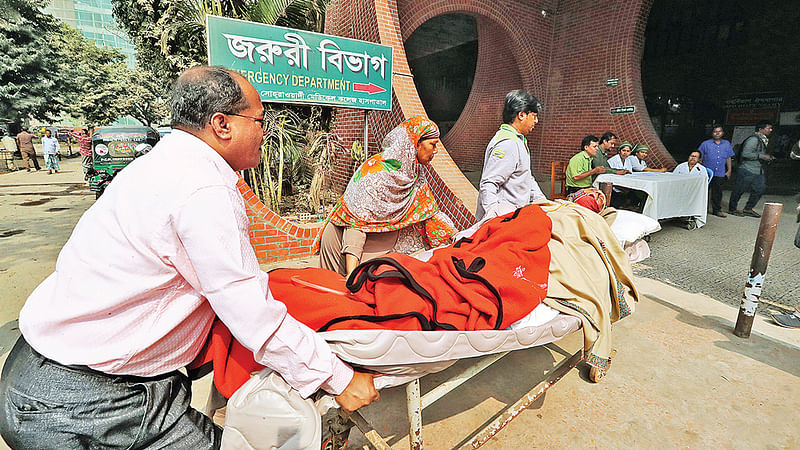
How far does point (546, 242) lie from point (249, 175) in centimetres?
446

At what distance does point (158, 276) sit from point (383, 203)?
1.65m

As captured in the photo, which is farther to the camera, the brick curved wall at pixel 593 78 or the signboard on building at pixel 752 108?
the signboard on building at pixel 752 108

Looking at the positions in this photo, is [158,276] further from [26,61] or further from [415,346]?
[26,61]

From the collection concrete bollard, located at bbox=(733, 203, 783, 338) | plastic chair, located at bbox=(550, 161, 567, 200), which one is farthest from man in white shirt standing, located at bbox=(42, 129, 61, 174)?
concrete bollard, located at bbox=(733, 203, 783, 338)

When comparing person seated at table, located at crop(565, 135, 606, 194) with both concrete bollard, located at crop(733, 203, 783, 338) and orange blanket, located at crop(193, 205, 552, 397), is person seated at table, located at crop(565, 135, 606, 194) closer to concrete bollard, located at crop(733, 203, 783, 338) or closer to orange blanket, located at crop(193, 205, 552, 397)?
concrete bollard, located at crop(733, 203, 783, 338)

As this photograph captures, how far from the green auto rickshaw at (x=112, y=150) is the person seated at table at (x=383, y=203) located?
9100 mm

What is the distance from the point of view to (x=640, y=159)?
7.60 metres

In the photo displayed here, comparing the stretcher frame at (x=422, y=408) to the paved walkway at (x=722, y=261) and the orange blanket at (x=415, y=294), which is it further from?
the paved walkway at (x=722, y=261)

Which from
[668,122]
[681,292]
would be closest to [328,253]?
[681,292]

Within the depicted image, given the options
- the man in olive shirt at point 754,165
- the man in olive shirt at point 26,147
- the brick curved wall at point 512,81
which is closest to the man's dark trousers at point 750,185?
the man in olive shirt at point 754,165

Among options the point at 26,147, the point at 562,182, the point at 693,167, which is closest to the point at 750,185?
the point at 693,167

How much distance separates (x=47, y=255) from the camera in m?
4.57

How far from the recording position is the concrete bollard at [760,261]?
9.33 ft

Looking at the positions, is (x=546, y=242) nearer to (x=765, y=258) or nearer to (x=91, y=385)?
(x=91, y=385)
